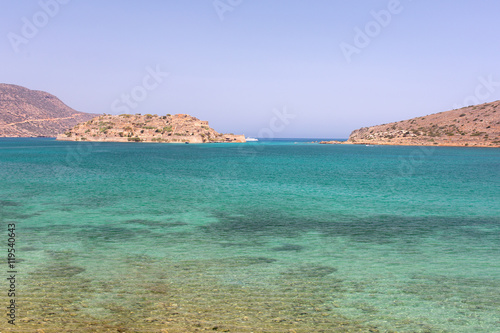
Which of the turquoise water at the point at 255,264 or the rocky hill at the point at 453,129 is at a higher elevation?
the rocky hill at the point at 453,129

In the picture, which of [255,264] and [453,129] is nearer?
[255,264]

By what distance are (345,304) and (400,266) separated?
13.0 feet

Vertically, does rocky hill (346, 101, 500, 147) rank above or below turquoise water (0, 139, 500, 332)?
above

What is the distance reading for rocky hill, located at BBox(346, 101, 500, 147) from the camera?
136 m

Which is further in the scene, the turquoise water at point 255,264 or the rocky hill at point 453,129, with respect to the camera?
the rocky hill at point 453,129

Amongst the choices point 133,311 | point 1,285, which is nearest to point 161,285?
point 133,311

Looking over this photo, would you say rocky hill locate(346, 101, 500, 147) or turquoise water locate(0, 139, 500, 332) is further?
rocky hill locate(346, 101, 500, 147)

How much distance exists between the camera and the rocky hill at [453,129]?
136 meters

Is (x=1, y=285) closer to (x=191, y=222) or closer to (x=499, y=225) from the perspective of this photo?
(x=191, y=222)

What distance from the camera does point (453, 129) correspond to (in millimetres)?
147750

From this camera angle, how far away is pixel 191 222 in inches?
762

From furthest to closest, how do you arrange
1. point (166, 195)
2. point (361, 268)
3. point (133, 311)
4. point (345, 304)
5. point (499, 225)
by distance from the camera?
point (166, 195) → point (499, 225) → point (361, 268) → point (345, 304) → point (133, 311)

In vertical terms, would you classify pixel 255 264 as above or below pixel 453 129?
below

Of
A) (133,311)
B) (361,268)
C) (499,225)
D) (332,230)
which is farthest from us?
(499,225)
